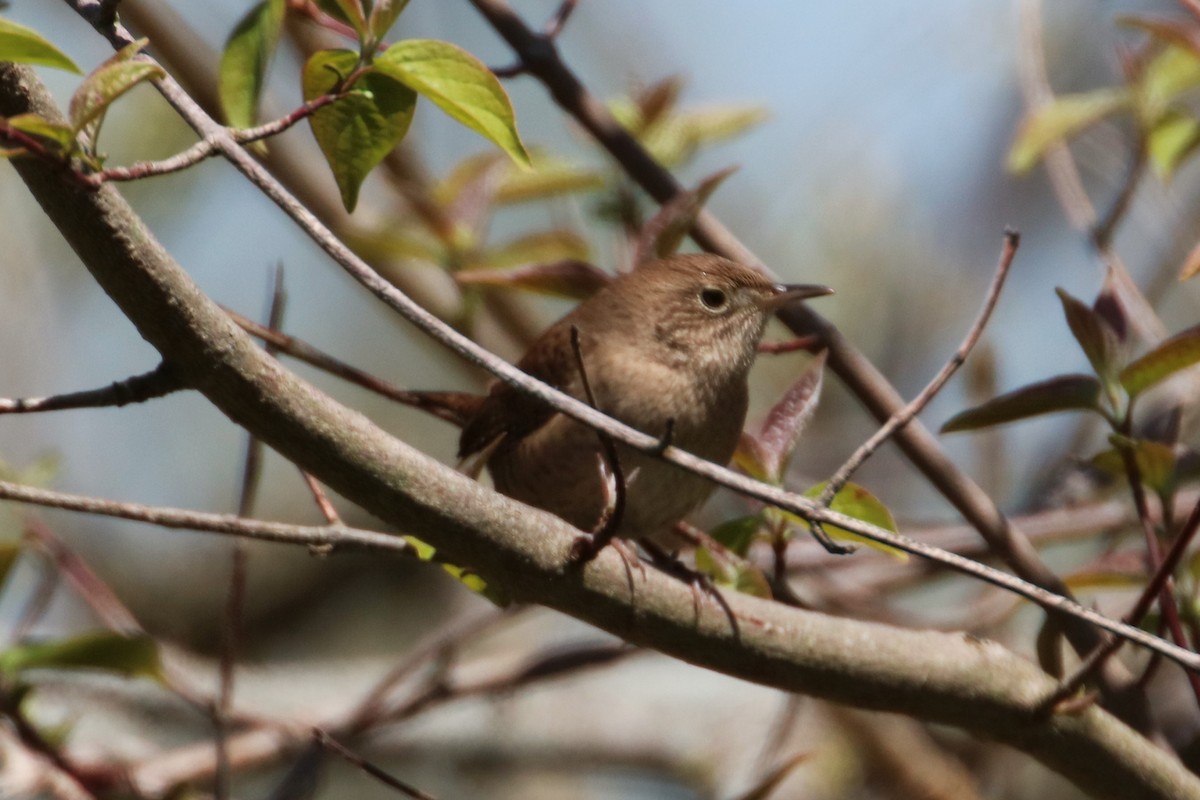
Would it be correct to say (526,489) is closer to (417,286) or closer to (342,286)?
(417,286)

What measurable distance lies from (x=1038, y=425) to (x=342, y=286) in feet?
12.4

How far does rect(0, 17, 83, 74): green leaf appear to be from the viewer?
1322 mm

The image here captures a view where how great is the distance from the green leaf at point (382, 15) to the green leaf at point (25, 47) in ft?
1.37

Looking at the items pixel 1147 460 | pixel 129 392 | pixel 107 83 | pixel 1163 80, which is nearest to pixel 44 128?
pixel 107 83

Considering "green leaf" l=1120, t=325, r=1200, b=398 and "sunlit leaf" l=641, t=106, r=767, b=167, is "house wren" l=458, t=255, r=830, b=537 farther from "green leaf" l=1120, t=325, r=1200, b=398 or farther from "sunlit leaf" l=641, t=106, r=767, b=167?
"green leaf" l=1120, t=325, r=1200, b=398

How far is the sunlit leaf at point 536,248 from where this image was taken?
3.26m

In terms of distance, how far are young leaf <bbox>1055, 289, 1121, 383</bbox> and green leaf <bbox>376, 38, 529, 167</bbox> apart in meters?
1.04

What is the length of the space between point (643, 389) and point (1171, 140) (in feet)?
4.22

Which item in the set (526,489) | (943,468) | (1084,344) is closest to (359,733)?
(526,489)

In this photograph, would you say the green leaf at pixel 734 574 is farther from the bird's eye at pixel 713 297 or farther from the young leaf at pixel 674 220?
the bird's eye at pixel 713 297

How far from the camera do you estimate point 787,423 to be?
2.23m

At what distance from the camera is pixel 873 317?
6.55 meters

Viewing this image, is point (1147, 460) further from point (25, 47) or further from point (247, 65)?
point (25, 47)

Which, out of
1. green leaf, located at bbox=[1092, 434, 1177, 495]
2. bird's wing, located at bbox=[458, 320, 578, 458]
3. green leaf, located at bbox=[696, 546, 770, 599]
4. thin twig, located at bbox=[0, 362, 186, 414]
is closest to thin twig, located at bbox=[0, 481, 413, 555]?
thin twig, located at bbox=[0, 362, 186, 414]
